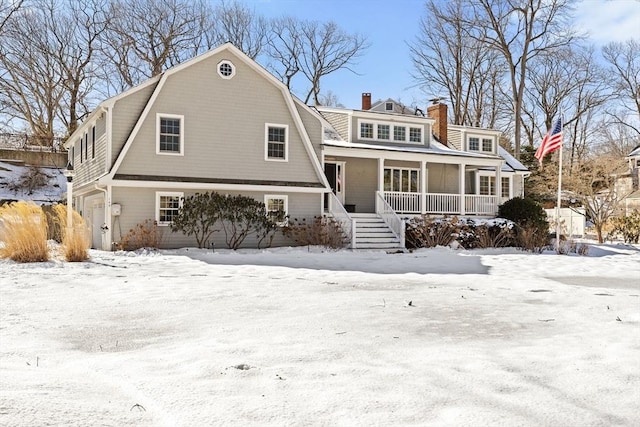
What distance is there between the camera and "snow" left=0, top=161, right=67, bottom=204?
27719mm

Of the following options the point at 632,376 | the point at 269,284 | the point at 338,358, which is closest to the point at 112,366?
the point at 338,358

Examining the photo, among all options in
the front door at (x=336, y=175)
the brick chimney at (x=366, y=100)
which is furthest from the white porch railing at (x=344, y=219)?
the brick chimney at (x=366, y=100)

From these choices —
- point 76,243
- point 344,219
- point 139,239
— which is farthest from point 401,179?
point 76,243

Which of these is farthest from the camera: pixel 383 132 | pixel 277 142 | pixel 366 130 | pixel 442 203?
pixel 383 132

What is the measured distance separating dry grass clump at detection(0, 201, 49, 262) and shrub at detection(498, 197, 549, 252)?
14810 mm

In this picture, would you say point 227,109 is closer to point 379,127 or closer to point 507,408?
point 379,127

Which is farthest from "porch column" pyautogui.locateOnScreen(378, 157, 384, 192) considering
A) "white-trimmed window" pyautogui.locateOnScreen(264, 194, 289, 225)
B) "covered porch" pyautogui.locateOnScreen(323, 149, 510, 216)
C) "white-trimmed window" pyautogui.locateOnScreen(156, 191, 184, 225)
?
"white-trimmed window" pyautogui.locateOnScreen(156, 191, 184, 225)

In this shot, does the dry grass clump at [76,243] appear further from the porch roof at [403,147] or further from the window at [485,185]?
the window at [485,185]

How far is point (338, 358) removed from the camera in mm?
4406

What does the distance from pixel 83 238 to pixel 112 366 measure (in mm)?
9037

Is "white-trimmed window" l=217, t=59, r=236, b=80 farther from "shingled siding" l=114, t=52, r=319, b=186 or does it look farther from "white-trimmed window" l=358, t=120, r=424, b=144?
"white-trimmed window" l=358, t=120, r=424, b=144

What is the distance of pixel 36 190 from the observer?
28.9 metres

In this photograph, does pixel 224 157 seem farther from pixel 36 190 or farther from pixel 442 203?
pixel 36 190

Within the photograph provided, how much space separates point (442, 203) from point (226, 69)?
33.6 ft
